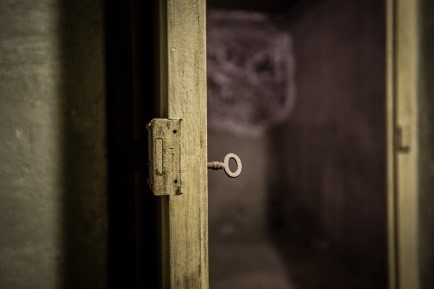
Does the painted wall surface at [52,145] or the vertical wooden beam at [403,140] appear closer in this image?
the painted wall surface at [52,145]

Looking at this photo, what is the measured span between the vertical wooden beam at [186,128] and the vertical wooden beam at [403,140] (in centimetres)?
82

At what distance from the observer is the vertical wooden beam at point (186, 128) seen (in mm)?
622

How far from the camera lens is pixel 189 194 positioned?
63 centimetres

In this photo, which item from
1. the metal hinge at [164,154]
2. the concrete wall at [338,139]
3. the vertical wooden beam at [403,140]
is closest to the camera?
the metal hinge at [164,154]

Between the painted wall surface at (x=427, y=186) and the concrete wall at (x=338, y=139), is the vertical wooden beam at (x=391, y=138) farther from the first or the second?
the concrete wall at (x=338, y=139)

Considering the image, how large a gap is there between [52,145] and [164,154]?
250 mm

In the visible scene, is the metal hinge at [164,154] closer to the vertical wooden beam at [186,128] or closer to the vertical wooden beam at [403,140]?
the vertical wooden beam at [186,128]

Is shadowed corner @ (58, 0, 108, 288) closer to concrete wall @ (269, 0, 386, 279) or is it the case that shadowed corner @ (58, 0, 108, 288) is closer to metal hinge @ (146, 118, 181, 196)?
metal hinge @ (146, 118, 181, 196)

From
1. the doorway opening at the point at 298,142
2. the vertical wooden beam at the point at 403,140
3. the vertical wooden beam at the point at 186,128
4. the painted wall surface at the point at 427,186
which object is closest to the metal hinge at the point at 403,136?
the vertical wooden beam at the point at 403,140

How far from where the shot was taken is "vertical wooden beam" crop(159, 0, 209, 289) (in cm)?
62

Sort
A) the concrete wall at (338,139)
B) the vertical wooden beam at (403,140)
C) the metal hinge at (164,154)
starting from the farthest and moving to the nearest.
A: the concrete wall at (338,139)
the vertical wooden beam at (403,140)
the metal hinge at (164,154)

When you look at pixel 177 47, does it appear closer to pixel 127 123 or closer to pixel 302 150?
pixel 127 123

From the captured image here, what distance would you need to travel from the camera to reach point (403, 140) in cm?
118

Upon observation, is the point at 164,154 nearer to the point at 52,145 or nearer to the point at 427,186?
the point at 52,145
